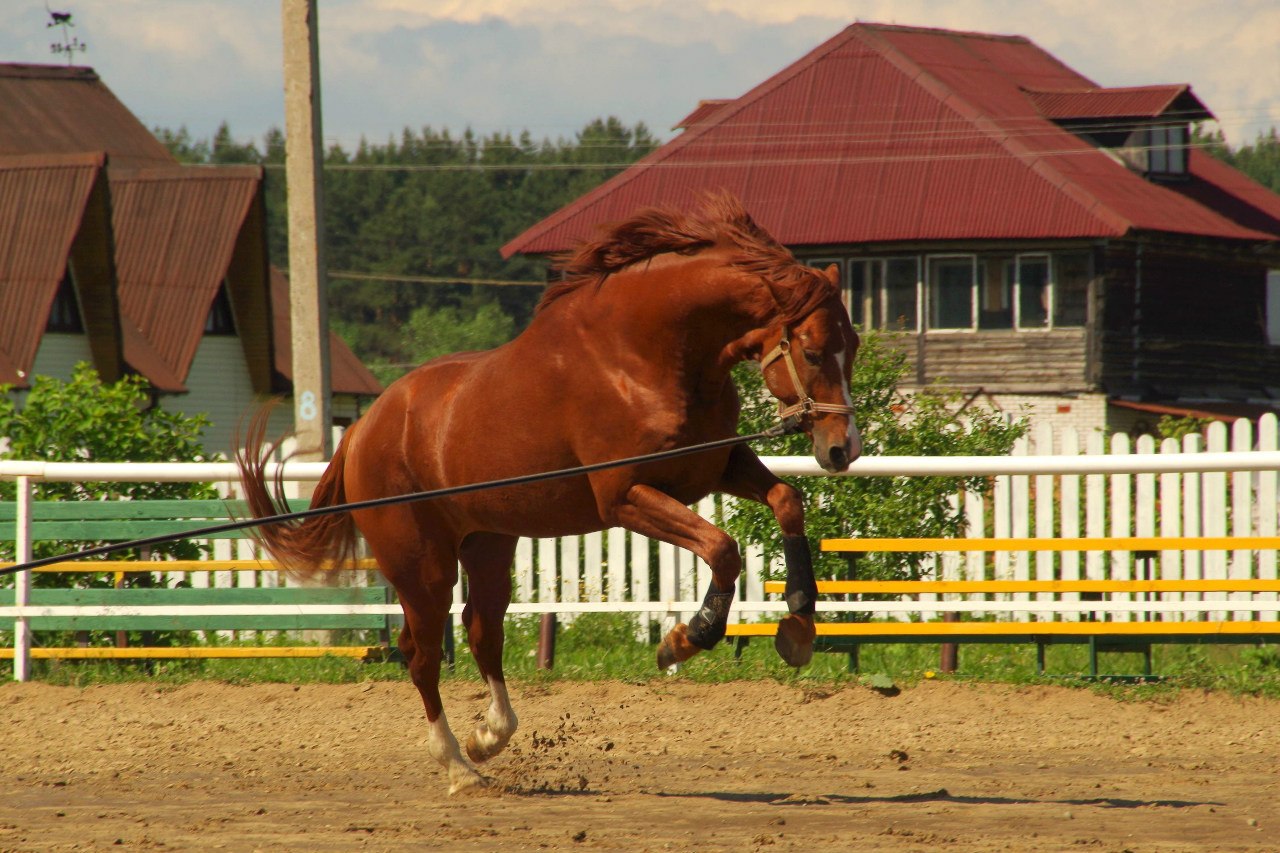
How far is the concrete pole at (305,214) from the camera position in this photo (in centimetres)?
1192

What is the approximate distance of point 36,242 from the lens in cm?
2692

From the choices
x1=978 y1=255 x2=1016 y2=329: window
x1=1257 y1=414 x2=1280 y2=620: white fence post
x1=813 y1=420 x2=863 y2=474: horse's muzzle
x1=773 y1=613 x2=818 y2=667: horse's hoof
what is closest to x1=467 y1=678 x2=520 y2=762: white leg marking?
x1=773 y1=613 x2=818 y2=667: horse's hoof

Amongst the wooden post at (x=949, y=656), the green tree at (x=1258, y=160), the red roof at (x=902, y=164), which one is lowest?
the wooden post at (x=949, y=656)

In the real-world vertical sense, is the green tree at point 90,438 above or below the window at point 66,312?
below

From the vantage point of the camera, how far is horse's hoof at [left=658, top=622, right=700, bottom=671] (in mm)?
6004

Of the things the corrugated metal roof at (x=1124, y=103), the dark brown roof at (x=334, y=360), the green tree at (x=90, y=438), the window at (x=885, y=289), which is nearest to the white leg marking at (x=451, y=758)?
the green tree at (x=90, y=438)

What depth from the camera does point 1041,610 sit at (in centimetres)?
891

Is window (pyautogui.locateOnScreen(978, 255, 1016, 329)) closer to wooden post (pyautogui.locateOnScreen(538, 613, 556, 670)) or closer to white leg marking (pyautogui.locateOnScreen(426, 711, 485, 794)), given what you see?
wooden post (pyautogui.locateOnScreen(538, 613, 556, 670))

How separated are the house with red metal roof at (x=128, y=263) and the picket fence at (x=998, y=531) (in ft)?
51.1

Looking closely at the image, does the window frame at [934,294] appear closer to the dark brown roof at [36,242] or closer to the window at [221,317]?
the window at [221,317]

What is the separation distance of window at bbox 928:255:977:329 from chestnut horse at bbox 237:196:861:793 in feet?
84.9

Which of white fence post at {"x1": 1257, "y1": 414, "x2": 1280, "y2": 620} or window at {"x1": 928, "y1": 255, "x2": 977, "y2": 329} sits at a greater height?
window at {"x1": 928, "y1": 255, "x2": 977, "y2": 329}

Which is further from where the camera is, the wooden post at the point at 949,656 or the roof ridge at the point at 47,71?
the roof ridge at the point at 47,71

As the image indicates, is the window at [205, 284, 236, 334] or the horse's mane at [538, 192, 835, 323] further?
the window at [205, 284, 236, 334]
